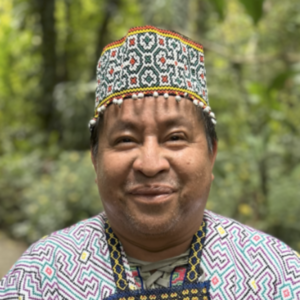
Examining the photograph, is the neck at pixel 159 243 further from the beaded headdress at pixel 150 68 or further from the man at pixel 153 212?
the beaded headdress at pixel 150 68

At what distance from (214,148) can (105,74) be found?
0.47 meters

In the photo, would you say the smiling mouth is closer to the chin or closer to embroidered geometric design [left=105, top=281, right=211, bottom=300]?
the chin

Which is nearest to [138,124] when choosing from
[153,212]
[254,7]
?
[153,212]

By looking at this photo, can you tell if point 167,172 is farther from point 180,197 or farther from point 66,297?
point 66,297

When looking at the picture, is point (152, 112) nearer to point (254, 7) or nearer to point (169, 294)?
point (169, 294)

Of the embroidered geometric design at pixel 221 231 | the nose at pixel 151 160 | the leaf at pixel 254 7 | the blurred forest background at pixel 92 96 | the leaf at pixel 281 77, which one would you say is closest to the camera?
the nose at pixel 151 160

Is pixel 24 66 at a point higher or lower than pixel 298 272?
higher

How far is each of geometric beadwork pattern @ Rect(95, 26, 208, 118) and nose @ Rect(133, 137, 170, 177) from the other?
0.17m

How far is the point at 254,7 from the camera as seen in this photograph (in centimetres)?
164

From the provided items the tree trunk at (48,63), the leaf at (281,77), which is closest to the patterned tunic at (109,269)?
the leaf at (281,77)

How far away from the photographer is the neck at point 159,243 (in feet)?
4.02

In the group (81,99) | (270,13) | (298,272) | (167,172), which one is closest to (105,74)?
(167,172)

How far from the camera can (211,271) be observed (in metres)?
1.27

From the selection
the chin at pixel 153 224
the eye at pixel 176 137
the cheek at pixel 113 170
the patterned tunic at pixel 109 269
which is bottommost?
the patterned tunic at pixel 109 269
